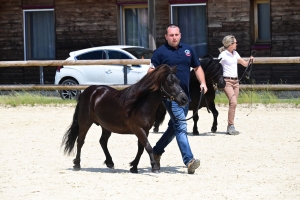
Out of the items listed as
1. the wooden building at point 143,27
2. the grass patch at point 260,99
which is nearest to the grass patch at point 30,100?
the wooden building at point 143,27

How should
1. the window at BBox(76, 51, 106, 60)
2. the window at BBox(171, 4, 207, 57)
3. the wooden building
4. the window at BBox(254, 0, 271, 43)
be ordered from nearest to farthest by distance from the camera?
Result: the window at BBox(76, 51, 106, 60) < the wooden building < the window at BBox(254, 0, 271, 43) < the window at BBox(171, 4, 207, 57)

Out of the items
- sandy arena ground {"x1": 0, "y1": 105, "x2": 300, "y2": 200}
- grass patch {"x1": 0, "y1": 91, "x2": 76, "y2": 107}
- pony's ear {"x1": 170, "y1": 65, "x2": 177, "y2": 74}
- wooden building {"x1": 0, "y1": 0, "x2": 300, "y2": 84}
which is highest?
wooden building {"x1": 0, "y1": 0, "x2": 300, "y2": 84}

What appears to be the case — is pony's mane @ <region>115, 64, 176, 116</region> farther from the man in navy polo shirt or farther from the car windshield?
the car windshield

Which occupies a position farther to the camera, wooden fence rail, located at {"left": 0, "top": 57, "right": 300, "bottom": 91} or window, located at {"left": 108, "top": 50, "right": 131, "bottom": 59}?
window, located at {"left": 108, "top": 50, "right": 131, "bottom": 59}

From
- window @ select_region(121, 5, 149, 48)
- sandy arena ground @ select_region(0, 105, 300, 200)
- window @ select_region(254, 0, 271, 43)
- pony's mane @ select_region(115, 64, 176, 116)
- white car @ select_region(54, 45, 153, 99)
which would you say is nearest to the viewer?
sandy arena ground @ select_region(0, 105, 300, 200)

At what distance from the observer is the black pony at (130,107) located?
1077cm

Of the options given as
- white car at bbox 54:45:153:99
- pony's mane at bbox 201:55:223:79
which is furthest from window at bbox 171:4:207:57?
pony's mane at bbox 201:55:223:79

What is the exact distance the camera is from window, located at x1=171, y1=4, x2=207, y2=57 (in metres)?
25.9

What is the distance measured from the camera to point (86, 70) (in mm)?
23297

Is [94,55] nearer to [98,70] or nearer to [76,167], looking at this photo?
[98,70]

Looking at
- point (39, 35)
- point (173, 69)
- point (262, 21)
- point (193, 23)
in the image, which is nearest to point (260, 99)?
point (262, 21)

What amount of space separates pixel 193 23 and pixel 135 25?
1920 mm

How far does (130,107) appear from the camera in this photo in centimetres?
1105

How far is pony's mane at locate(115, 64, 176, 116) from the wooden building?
40.7 feet
